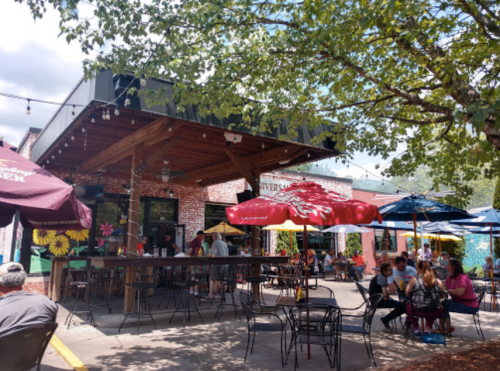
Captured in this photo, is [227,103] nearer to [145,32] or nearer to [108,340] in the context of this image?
[145,32]

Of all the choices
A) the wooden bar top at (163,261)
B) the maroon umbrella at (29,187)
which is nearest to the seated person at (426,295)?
the wooden bar top at (163,261)

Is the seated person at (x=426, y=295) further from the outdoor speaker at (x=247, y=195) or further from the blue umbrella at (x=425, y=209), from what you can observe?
the outdoor speaker at (x=247, y=195)

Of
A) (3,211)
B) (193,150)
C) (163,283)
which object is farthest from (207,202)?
(3,211)

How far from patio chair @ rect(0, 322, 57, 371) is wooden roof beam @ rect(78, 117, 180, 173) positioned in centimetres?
470

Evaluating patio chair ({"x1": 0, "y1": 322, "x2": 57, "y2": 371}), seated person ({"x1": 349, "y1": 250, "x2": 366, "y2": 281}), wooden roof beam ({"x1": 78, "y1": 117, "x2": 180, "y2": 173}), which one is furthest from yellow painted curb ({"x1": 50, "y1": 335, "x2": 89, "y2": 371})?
seated person ({"x1": 349, "y1": 250, "x2": 366, "y2": 281})

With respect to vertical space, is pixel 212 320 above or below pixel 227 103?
below

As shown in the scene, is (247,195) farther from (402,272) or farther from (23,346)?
(23,346)

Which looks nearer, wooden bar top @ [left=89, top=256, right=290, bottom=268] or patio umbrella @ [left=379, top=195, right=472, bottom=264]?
A: wooden bar top @ [left=89, top=256, right=290, bottom=268]

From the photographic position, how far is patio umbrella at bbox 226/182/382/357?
14.9 ft

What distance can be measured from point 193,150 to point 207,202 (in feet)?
17.3

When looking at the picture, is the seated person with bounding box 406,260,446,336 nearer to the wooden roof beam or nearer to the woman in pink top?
the woman in pink top

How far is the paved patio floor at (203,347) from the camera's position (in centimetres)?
477

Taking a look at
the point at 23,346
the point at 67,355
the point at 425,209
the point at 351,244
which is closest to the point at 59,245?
the point at 67,355

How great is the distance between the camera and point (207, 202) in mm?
15109
